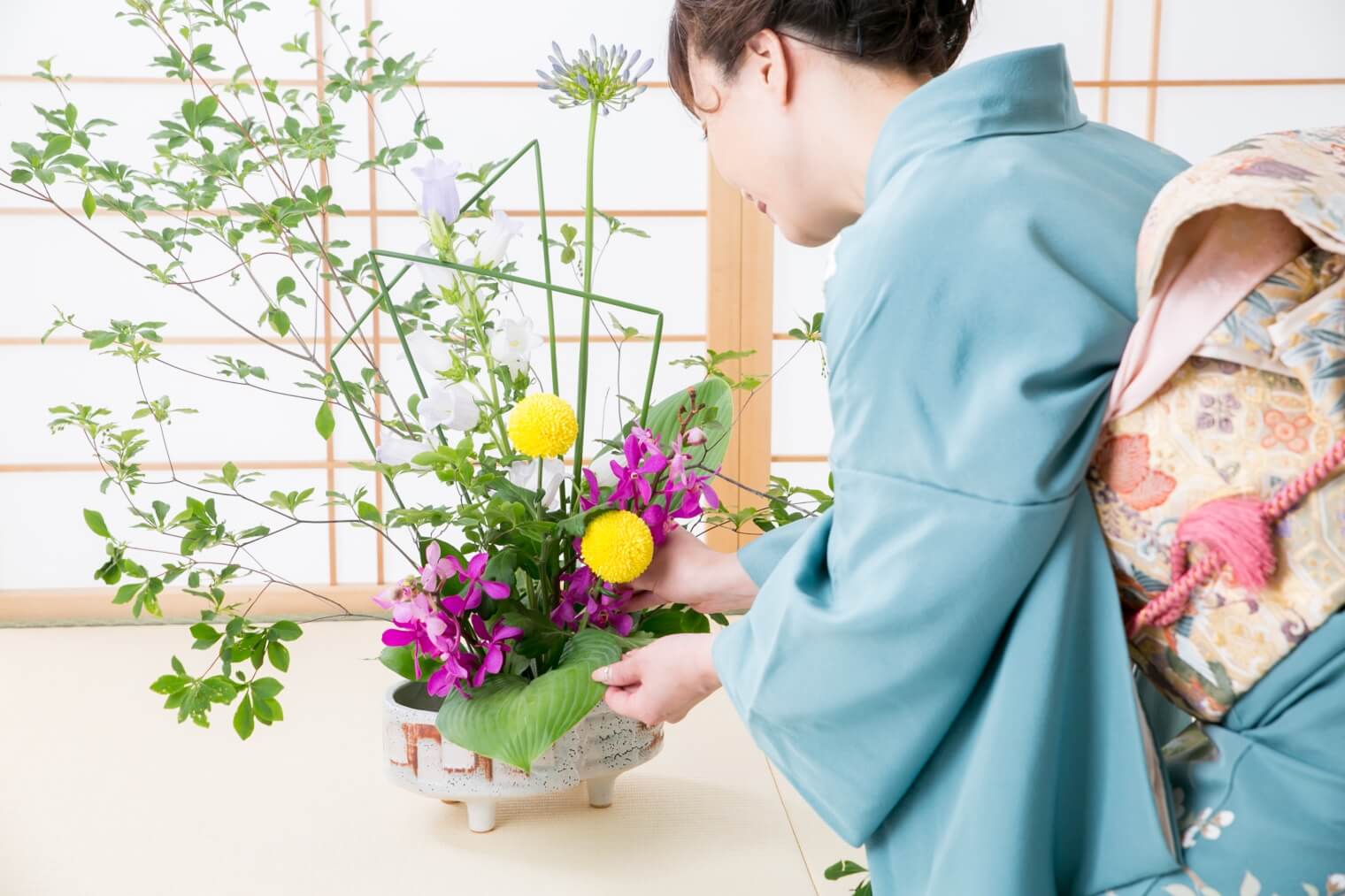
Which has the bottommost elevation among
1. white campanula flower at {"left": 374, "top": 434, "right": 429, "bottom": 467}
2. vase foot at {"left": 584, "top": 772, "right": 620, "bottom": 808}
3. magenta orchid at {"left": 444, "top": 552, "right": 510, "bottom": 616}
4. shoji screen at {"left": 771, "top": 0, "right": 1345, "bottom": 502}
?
vase foot at {"left": 584, "top": 772, "right": 620, "bottom": 808}

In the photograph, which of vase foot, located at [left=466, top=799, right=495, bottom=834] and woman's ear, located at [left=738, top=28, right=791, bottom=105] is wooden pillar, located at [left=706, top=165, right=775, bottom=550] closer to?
vase foot, located at [left=466, top=799, right=495, bottom=834]

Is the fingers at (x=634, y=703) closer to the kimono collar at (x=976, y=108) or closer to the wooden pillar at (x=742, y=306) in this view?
the kimono collar at (x=976, y=108)

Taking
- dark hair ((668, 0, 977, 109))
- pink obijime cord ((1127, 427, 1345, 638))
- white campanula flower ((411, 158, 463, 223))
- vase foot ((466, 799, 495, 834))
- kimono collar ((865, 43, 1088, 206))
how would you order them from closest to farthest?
pink obijime cord ((1127, 427, 1345, 638))
kimono collar ((865, 43, 1088, 206))
dark hair ((668, 0, 977, 109))
white campanula flower ((411, 158, 463, 223))
vase foot ((466, 799, 495, 834))

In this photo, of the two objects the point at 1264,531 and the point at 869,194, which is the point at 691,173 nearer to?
the point at 869,194

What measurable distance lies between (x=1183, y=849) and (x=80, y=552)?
2616mm

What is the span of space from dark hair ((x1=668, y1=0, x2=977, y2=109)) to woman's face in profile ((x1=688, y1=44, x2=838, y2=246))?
26 millimetres

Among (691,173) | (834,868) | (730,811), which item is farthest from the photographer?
(691,173)

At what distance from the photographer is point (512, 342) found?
41.3 inches

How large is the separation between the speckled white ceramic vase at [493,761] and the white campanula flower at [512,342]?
396 millimetres

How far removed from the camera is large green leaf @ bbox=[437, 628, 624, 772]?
3.45 feet

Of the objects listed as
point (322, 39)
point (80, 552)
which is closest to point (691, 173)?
point (322, 39)

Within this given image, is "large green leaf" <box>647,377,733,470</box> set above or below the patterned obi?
below

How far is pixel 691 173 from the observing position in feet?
9.03

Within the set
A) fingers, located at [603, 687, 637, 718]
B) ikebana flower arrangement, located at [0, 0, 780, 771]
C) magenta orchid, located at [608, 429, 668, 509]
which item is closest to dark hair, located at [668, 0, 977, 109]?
ikebana flower arrangement, located at [0, 0, 780, 771]
